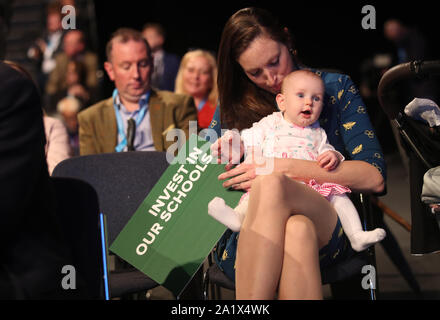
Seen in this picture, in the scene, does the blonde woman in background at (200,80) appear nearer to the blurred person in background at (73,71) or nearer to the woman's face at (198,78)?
the woman's face at (198,78)

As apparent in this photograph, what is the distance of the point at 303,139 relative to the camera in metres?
2.42

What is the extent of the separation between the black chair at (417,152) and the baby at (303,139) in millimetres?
253

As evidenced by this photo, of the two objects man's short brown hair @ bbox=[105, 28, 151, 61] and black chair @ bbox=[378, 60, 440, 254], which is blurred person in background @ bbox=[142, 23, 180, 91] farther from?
black chair @ bbox=[378, 60, 440, 254]

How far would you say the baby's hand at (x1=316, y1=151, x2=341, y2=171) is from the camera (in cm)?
227

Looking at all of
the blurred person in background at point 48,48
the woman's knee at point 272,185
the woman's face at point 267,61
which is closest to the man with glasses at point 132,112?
the woman's face at point 267,61

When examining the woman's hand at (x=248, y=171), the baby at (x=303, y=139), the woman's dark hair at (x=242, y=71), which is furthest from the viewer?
the woman's dark hair at (x=242, y=71)

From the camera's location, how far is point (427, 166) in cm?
230

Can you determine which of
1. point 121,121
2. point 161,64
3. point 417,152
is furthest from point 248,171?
point 161,64

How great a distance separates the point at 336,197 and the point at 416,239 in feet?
1.19

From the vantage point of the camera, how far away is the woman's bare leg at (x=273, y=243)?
6.34 ft

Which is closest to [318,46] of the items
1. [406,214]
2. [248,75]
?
[406,214]

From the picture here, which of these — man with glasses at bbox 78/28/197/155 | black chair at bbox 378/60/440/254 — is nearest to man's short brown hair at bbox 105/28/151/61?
man with glasses at bbox 78/28/197/155

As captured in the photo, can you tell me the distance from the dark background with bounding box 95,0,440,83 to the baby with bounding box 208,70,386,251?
8540mm
